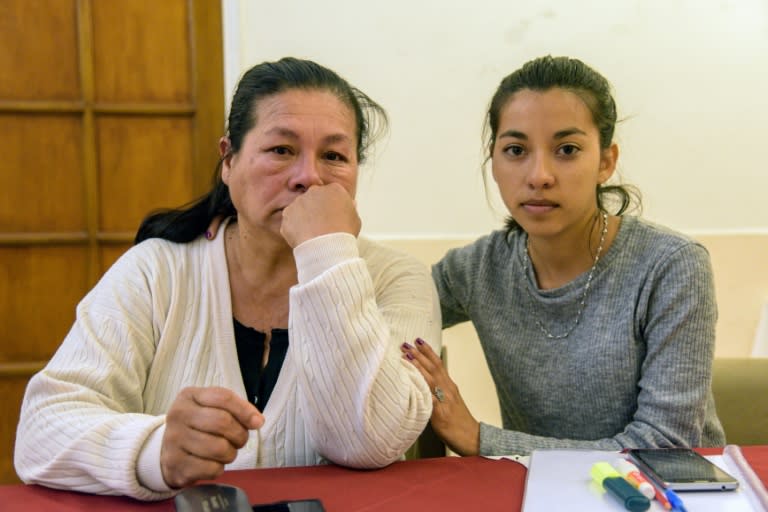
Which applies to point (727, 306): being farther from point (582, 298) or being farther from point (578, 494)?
point (578, 494)

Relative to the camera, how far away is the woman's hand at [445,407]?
1.17m

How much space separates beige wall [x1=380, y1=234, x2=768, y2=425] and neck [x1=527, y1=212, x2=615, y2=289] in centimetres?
102

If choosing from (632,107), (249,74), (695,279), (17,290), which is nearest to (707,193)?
(632,107)

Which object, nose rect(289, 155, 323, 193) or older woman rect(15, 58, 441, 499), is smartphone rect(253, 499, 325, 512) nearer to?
older woman rect(15, 58, 441, 499)

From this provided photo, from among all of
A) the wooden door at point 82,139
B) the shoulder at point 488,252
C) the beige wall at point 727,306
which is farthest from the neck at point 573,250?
the wooden door at point 82,139

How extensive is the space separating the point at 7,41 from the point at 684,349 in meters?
2.32

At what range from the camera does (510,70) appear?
2482 mm

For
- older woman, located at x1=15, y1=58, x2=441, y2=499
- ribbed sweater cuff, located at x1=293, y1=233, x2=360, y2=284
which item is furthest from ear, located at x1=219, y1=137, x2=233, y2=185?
ribbed sweater cuff, located at x1=293, y1=233, x2=360, y2=284

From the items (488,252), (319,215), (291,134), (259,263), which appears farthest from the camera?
(488,252)

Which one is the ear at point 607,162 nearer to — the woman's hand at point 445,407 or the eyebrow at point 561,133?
the eyebrow at point 561,133

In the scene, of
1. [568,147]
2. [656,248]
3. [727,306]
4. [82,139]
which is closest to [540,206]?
[568,147]

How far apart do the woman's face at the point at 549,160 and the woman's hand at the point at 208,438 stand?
75 centimetres

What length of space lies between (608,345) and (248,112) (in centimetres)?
79

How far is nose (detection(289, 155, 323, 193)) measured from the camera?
3.91 ft
